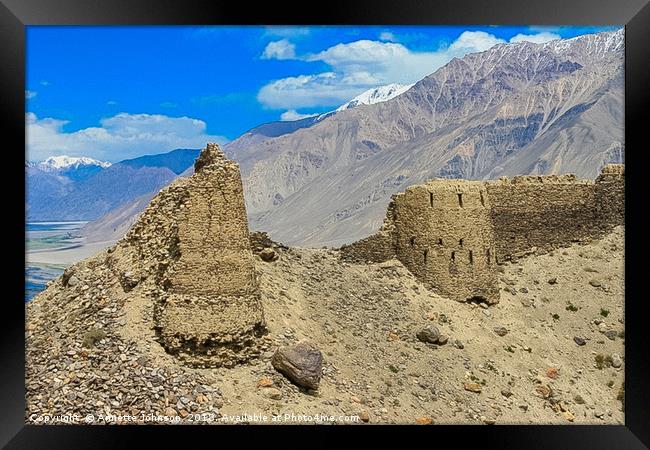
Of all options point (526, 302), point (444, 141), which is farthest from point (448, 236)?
point (444, 141)

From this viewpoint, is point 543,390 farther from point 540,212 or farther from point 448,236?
point 540,212

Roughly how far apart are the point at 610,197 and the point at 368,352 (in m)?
12.0

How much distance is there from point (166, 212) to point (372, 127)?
52873mm

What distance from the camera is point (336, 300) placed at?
16.0 metres

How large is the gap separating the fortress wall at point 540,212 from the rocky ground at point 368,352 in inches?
20.9

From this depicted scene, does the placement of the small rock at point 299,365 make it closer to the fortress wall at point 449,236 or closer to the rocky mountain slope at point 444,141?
the fortress wall at point 449,236

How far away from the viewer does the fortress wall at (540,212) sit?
826 inches

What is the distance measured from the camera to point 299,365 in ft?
38.9

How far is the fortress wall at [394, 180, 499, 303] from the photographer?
17516 mm

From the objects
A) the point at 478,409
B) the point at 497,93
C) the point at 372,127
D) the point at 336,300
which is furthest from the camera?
the point at 497,93

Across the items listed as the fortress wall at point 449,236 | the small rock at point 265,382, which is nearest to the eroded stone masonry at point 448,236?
the fortress wall at point 449,236
